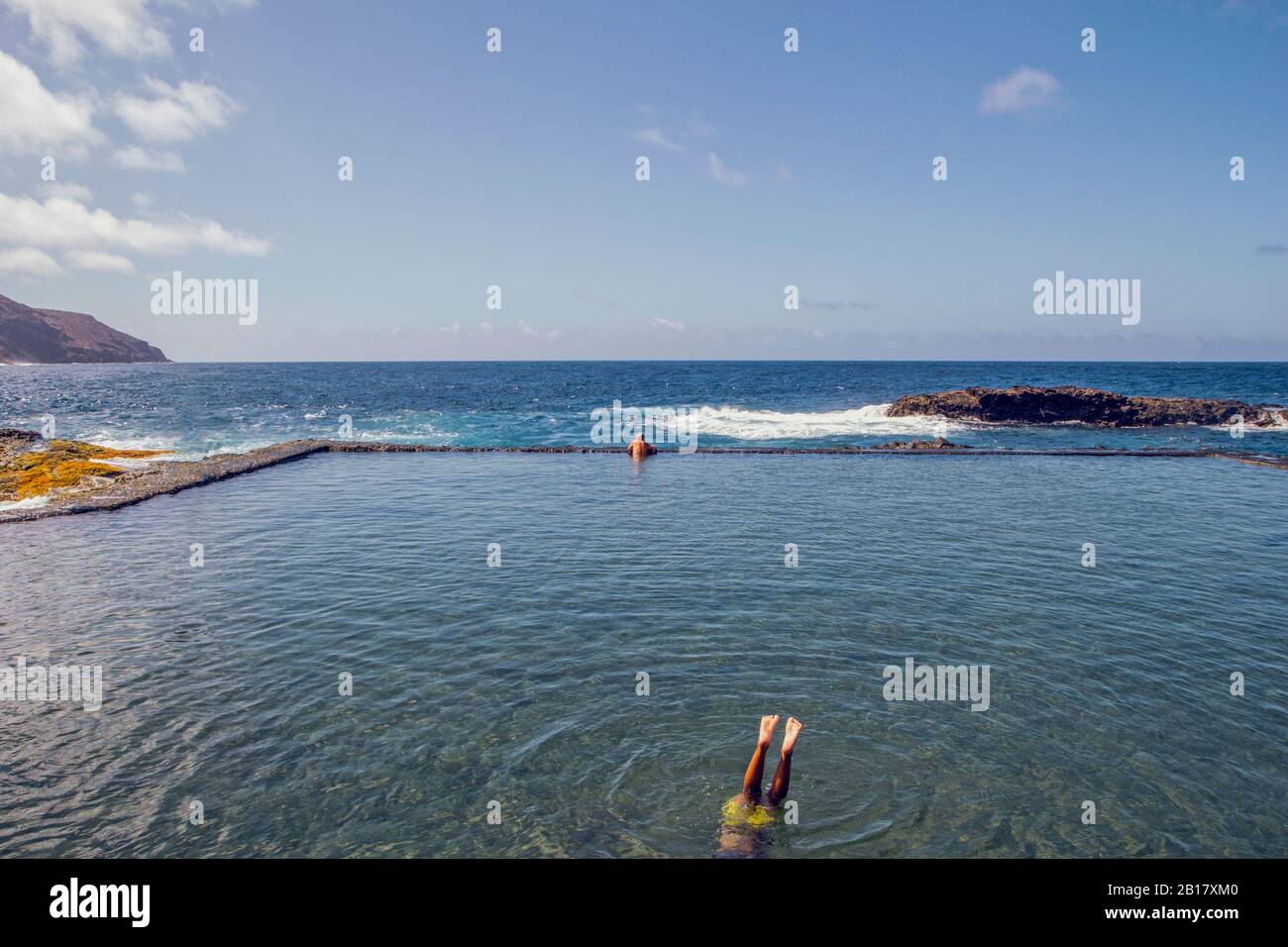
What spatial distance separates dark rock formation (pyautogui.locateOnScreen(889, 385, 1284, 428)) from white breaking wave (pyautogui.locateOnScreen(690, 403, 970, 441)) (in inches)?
120

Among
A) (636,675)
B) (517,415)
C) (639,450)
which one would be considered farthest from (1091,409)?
(636,675)

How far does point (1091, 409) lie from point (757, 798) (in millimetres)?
65986

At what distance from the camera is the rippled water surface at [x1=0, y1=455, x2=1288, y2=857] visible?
26.6 feet

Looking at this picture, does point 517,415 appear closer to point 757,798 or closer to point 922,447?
point 922,447

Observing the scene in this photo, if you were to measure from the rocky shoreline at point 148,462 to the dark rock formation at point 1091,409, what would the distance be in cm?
2214

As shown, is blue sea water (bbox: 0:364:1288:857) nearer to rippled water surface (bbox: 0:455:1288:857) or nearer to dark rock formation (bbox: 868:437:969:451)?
rippled water surface (bbox: 0:455:1288:857)

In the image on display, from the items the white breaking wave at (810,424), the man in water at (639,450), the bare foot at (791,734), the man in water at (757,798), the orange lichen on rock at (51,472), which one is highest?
the white breaking wave at (810,424)

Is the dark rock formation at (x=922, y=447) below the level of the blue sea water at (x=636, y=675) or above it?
above

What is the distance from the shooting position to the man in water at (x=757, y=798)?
7863 mm

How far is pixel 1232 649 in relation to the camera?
12.8 metres

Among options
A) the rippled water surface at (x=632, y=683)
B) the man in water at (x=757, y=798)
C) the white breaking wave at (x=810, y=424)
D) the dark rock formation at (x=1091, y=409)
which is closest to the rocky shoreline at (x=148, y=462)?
the rippled water surface at (x=632, y=683)

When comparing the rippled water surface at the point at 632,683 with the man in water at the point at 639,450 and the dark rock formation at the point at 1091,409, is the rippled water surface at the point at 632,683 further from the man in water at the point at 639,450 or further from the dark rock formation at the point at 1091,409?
the dark rock formation at the point at 1091,409

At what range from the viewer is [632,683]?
37.8ft
